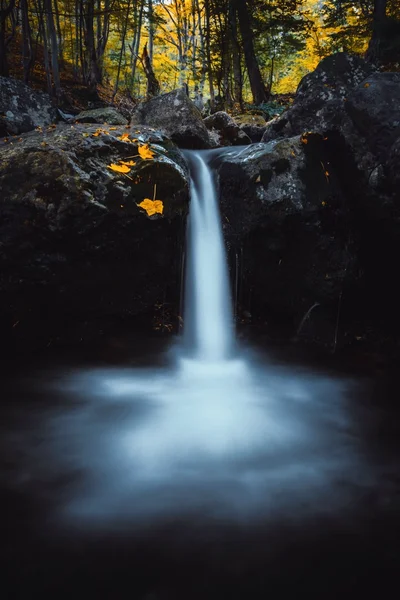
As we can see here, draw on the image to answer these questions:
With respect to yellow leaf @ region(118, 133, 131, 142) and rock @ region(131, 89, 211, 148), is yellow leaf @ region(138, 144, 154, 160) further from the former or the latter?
rock @ region(131, 89, 211, 148)

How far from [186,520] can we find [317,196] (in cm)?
368

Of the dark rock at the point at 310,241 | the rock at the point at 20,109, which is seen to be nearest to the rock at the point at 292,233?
the dark rock at the point at 310,241

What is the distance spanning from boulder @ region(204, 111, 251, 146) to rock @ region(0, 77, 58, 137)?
3.35 m

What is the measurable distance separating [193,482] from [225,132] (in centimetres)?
770

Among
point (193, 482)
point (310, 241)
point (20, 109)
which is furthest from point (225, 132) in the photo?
point (193, 482)

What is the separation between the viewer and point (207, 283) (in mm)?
4793

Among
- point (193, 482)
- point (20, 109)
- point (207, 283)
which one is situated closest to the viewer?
point (193, 482)

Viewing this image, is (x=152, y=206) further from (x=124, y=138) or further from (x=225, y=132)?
(x=225, y=132)

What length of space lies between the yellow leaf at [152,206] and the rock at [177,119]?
A: 11.3 ft

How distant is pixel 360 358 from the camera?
4.21 metres

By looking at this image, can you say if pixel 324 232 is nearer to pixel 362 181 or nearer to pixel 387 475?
pixel 362 181

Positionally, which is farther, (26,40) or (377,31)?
(377,31)

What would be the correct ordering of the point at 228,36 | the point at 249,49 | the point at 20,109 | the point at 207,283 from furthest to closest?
the point at 228,36 < the point at 249,49 < the point at 20,109 < the point at 207,283

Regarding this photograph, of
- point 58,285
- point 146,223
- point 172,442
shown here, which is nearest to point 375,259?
point 146,223
